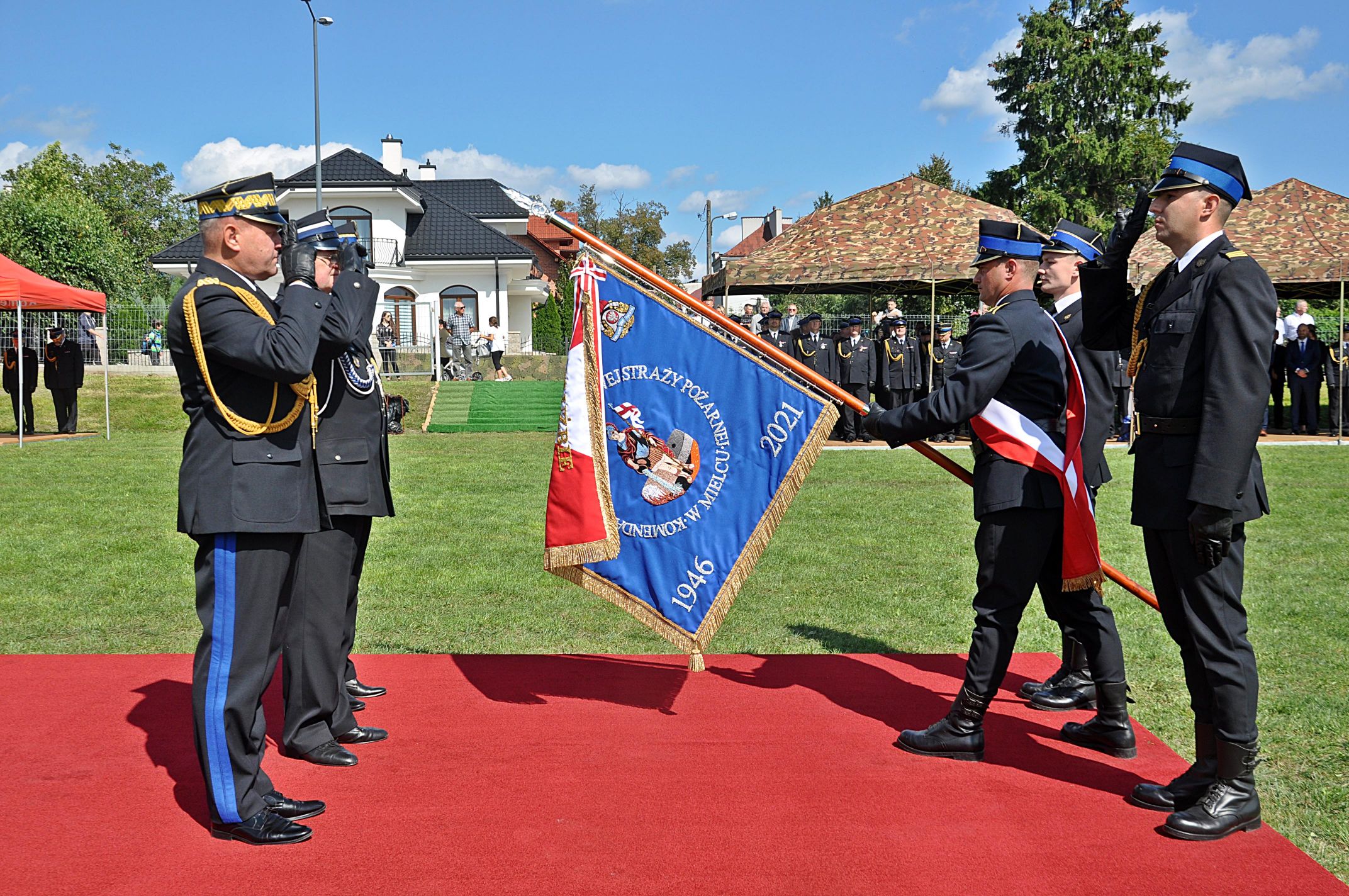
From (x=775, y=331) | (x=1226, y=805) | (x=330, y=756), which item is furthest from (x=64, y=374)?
(x=1226, y=805)

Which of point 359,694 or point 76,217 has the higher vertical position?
point 76,217

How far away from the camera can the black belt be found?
3896mm

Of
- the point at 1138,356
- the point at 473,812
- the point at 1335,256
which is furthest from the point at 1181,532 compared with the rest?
the point at 1335,256

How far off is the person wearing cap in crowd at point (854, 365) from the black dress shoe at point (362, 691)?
16311 millimetres

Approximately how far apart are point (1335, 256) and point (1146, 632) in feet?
55.1

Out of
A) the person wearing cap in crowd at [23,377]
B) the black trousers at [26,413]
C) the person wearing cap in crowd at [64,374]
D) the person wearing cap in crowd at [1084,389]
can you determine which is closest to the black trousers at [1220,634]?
the person wearing cap in crowd at [1084,389]

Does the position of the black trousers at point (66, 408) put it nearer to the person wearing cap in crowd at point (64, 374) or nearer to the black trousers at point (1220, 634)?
the person wearing cap in crowd at point (64, 374)

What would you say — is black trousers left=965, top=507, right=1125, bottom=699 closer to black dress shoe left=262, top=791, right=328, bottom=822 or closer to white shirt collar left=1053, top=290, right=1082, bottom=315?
white shirt collar left=1053, top=290, right=1082, bottom=315

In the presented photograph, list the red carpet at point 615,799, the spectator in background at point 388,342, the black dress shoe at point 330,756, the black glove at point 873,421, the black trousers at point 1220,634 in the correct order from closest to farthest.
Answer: the red carpet at point 615,799 < the black trousers at point 1220,634 < the black dress shoe at point 330,756 < the black glove at point 873,421 < the spectator in background at point 388,342

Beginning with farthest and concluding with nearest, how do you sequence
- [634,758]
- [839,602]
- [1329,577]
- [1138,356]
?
[1329,577]
[839,602]
[634,758]
[1138,356]

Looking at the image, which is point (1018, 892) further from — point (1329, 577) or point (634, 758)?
point (1329, 577)

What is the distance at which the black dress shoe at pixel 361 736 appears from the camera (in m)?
4.65

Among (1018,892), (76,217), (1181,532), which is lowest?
(1018,892)

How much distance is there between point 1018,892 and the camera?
10.8 feet
